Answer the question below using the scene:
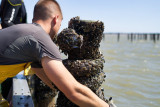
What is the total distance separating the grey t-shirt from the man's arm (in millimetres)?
89

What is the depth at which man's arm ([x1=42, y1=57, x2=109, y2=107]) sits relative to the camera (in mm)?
2287

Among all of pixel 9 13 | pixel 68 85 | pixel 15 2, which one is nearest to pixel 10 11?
pixel 9 13

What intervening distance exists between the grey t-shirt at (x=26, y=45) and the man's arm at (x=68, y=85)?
0.09m

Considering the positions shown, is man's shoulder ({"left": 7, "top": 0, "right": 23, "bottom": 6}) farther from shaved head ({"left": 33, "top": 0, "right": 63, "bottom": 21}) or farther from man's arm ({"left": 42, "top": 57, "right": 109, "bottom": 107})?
man's arm ({"left": 42, "top": 57, "right": 109, "bottom": 107})

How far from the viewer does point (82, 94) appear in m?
2.33

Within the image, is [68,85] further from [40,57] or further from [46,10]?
[46,10]

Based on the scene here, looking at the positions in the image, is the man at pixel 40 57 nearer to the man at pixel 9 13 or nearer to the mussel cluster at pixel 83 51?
the mussel cluster at pixel 83 51

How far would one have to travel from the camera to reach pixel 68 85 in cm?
229

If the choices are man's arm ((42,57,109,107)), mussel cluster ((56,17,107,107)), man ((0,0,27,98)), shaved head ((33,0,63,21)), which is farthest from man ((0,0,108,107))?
man ((0,0,27,98))

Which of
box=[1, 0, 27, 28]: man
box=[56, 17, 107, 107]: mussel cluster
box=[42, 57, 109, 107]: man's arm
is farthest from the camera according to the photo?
box=[1, 0, 27, 28]: man

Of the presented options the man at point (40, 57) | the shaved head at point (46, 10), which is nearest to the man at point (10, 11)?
the shaved head at point (46, 10)

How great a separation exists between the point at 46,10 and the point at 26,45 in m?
0.50

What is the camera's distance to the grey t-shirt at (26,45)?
2.38 m

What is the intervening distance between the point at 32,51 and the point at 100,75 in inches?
30.6
